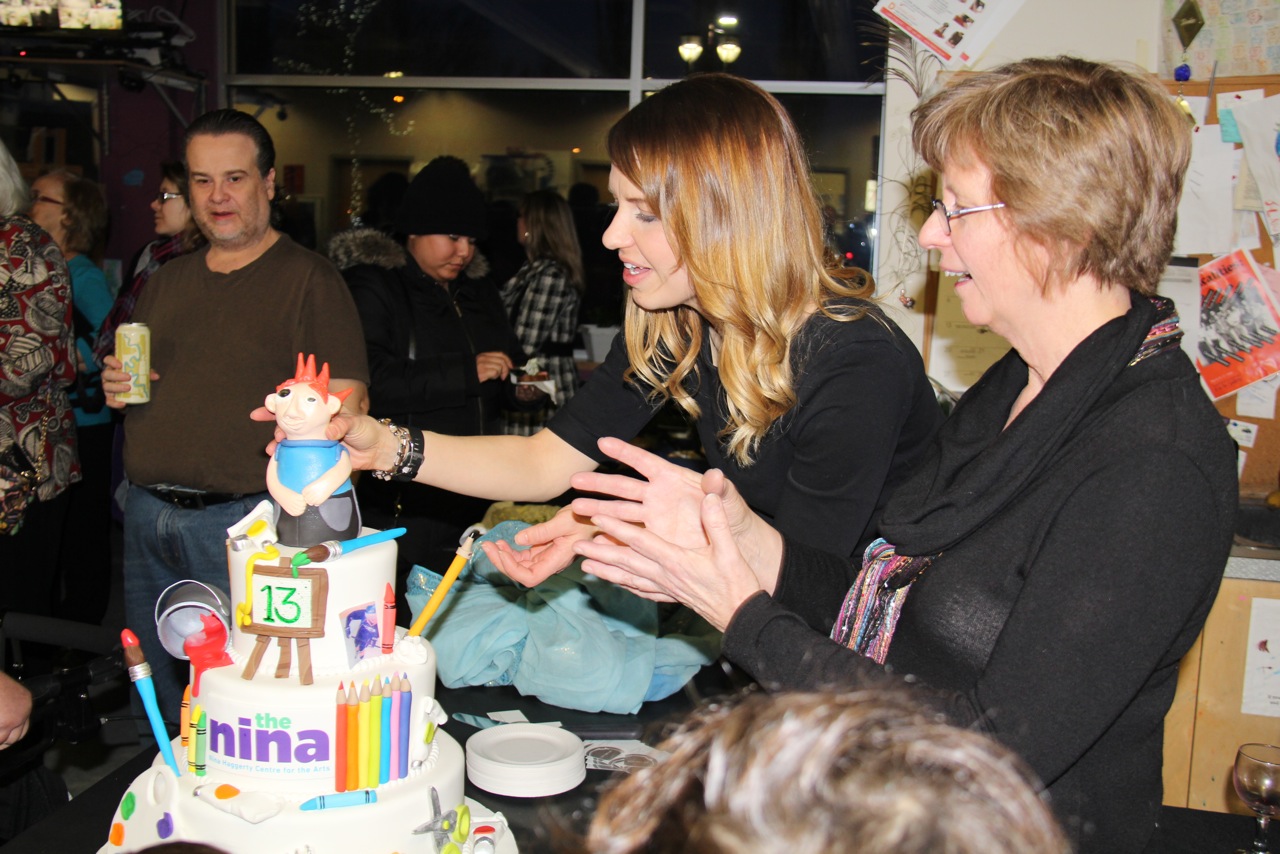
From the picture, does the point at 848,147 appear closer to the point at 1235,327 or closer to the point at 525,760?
the point at 1235,327

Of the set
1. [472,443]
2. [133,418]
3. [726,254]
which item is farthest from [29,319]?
[726,254]

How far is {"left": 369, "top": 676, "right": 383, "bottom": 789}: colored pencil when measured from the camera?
1.13 metres

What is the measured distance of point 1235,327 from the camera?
114 inches

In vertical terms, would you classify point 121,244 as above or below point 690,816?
above

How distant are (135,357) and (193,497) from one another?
14.4 inches

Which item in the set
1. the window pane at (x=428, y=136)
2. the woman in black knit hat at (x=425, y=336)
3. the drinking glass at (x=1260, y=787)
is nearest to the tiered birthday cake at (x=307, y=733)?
the drinking glass at (x=1260, y=787)

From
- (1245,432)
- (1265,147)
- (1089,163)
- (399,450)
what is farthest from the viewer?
(1245,432)

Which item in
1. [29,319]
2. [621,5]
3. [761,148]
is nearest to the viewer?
[761,148]

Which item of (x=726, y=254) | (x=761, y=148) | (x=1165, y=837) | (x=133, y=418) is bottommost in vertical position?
(x=1165, y=837)

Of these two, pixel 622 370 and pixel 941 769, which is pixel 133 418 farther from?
pixel 941 769

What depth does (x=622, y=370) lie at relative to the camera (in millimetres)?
1835

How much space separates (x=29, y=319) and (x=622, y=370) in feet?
5.00

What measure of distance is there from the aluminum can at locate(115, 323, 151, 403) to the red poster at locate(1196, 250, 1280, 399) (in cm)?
278

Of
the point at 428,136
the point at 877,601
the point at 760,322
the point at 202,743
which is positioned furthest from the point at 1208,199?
the point at 428,136
